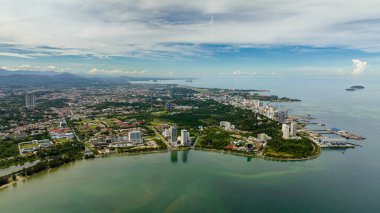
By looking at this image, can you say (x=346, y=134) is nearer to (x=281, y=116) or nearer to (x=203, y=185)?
(x=281, y=116)

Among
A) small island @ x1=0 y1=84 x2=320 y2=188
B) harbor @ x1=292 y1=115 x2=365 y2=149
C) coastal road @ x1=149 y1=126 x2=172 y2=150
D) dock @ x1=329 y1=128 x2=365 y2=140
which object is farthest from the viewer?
dock @ x1=329 y1=128 x2=365 y2=140

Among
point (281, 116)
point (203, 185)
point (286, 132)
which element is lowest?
point (203, 185)

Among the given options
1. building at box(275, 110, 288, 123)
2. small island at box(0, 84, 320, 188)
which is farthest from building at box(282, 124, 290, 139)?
building at box(275, 110, 288, 123)

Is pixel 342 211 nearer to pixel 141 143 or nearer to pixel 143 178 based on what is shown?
pixel 143 178

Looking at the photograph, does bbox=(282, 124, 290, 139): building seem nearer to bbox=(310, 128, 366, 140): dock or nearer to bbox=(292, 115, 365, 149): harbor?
bbox=(292, 115, 365, 149): harbor

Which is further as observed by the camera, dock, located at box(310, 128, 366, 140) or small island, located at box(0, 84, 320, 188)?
dock, located at box(310, 128, 366, 140)

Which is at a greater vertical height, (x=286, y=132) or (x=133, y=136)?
(x=286, y=132)

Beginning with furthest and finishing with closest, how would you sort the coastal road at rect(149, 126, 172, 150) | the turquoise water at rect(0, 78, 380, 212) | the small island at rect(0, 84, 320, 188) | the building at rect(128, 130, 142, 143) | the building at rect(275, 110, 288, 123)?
1. the building at rect(275, 110, 288, 123)
2. the building at rect(128, 130, 142, 143)
3. the coastal road at rect(149, 126, 172, 150)
4. the small island at rect(0, 84, 320, 188)
5. the turquoise water at rect(0, 78, 380, 212)

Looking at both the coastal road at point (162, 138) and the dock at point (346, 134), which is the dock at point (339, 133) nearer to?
the dock at point (346, 134)

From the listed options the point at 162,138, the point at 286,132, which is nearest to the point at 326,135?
the point at 286,132

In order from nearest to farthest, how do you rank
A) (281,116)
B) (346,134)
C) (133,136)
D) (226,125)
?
(133,136), (346,134), (226,125), (281,116)
